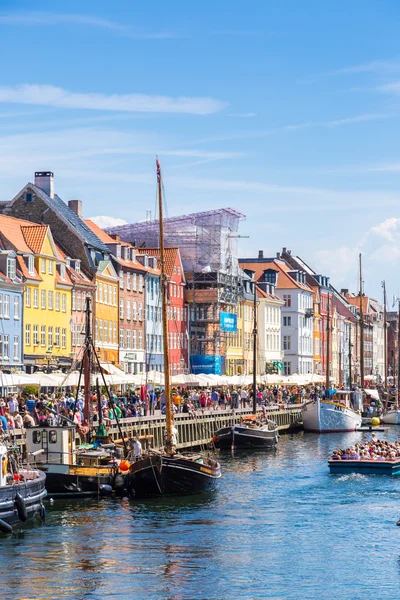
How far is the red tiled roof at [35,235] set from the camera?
91.2 metres

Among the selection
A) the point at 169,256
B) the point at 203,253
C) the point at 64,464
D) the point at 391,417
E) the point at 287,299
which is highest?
the point at 203,253

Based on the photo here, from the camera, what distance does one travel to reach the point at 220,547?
4134 cm

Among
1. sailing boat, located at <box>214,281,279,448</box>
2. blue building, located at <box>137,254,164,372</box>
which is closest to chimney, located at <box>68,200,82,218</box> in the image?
blue building, located at <box>137,254,164,372</box>

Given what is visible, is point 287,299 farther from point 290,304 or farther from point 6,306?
point 6,306

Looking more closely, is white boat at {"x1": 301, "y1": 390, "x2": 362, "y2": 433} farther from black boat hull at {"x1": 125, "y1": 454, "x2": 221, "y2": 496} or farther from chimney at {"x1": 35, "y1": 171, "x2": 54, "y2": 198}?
black boat hull at {"x1": 125, "y1": 454, "x2": 221, "y2": 496}

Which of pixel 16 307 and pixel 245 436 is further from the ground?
pixel 16 307

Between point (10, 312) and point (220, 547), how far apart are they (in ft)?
155

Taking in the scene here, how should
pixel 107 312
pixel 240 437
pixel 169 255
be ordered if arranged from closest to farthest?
1. pixel 240 437
2. pixel 107 312
3. pixel 169 255

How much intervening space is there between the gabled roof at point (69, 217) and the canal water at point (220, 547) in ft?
151

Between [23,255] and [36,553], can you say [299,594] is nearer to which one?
[36,553]

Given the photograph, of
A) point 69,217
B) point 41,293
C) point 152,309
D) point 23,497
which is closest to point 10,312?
point 41,293

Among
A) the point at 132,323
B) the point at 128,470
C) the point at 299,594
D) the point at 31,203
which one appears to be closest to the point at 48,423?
the point at 128,470

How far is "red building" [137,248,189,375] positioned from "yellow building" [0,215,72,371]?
79.9ft

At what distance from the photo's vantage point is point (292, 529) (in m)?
45.2
